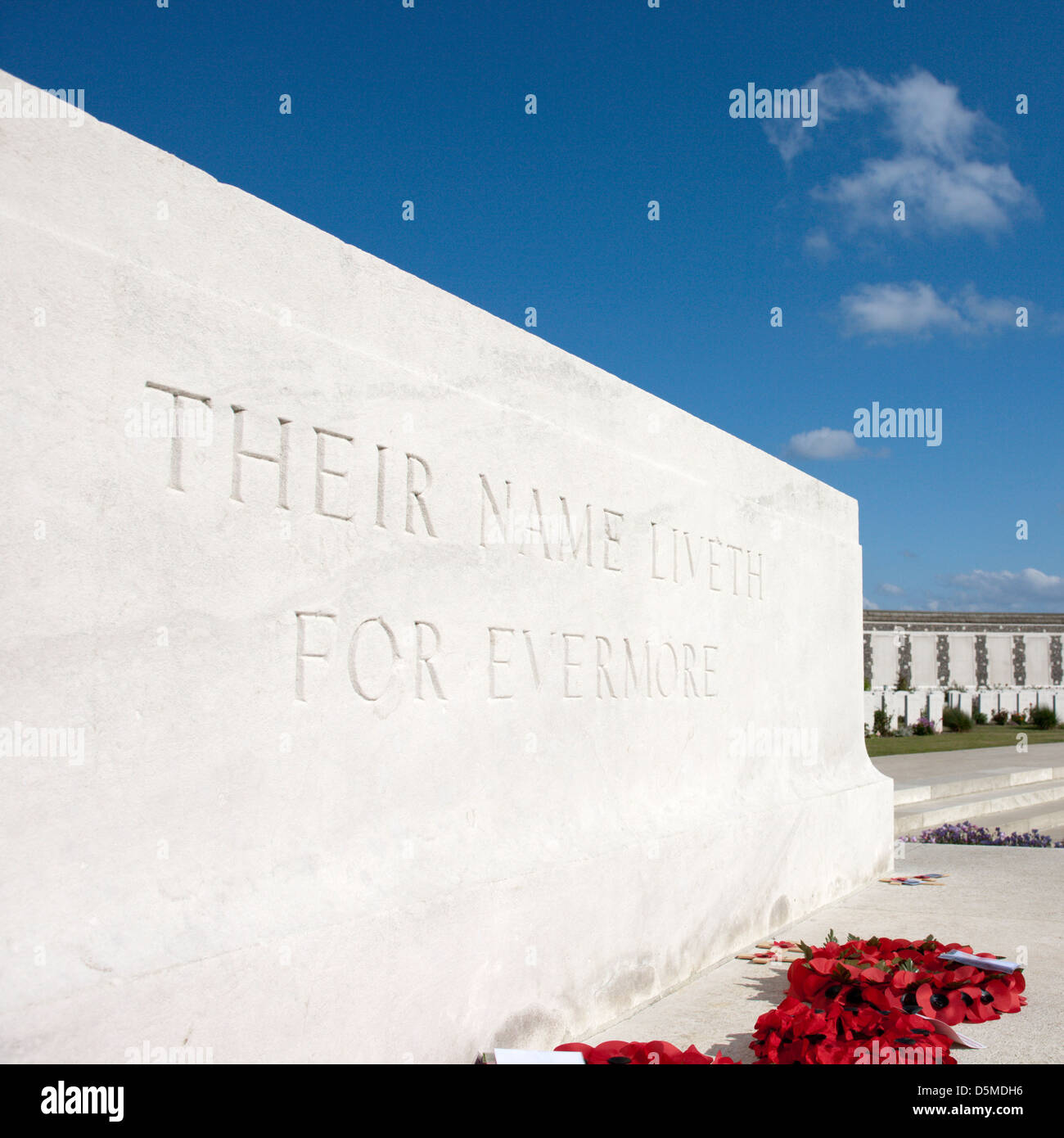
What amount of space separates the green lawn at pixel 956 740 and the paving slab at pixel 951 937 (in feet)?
29.7

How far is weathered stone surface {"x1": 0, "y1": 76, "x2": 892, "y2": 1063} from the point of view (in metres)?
2.34

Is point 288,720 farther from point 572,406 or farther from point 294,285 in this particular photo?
point 572,406

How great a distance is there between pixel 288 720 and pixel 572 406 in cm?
192

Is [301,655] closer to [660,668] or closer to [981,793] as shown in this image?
[660,668]

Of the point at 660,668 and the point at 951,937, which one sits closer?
the point at 660,668

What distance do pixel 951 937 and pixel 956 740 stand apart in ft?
58.6

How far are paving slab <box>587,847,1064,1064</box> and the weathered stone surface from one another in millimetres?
188

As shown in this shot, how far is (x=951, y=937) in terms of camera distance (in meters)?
5.08

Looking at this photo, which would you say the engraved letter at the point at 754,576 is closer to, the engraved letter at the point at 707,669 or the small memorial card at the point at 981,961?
the engraved letter at the point at 707,669
